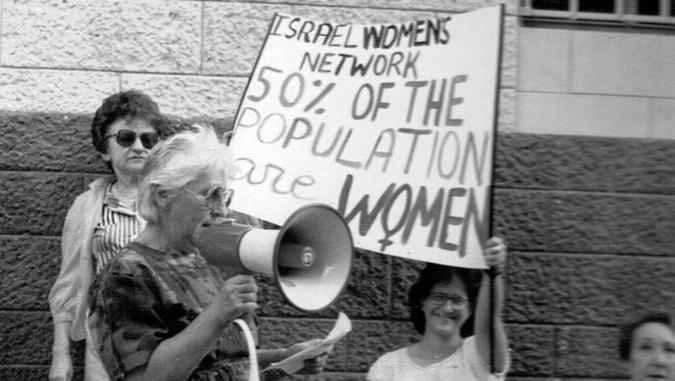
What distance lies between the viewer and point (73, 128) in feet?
20.5

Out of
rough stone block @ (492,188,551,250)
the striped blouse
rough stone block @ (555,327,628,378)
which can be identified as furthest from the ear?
rough stone block @ (555,327,628,378)

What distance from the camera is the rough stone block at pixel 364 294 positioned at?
249 inches

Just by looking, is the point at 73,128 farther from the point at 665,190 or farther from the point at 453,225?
the point at 665,190

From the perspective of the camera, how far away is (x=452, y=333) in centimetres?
518

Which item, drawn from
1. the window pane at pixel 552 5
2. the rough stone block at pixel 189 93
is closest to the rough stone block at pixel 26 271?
the rough stone block at pixel 189 93

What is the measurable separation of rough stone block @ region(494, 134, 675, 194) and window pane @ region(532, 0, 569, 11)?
0.81m

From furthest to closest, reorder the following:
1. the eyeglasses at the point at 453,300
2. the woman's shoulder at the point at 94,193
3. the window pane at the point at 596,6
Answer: the window pane at the point at 596,6
the woman's shoulder at the point at 94,193
the eyeglasses at the point at 453,300

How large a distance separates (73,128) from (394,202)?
1911 mm

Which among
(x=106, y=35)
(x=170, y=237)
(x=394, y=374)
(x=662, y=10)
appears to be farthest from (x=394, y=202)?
(x=662, y=10)

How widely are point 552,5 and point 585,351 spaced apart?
185cm

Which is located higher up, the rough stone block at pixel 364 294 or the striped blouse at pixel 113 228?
the striped blouse at pixel 113 228

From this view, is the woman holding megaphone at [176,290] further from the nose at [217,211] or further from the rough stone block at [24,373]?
the rough stone block at [24,373]

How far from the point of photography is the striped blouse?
522 centimetres

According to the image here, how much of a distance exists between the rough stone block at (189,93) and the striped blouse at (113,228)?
1.06m
